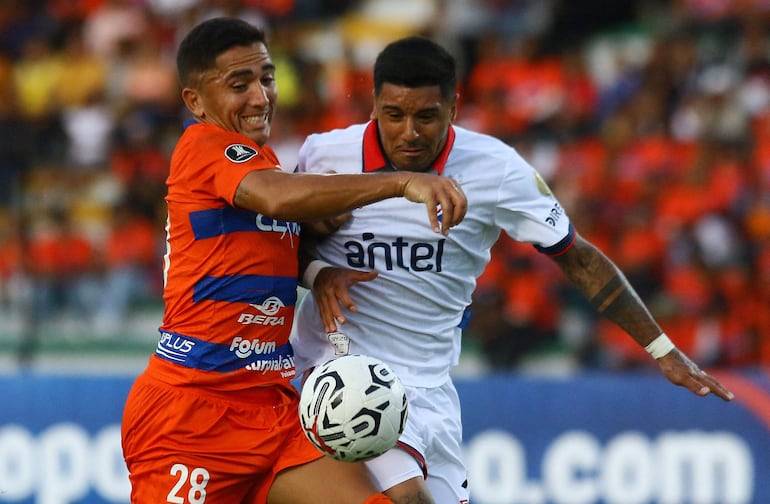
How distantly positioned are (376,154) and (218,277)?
919mm

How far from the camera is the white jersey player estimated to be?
5188 mm

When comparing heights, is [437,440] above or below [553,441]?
above

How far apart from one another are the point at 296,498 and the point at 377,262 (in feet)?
3.52

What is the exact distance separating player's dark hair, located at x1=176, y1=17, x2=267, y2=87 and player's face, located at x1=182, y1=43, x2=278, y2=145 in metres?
0.02

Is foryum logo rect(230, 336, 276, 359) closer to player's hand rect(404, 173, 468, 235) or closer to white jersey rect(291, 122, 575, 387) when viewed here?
white jersey rect(291, 122, 575, 387)

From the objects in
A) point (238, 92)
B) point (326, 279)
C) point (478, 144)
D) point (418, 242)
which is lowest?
point (326, 279)

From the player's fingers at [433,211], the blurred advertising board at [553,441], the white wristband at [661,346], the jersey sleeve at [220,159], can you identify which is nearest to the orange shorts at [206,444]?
the jersey sleeve at [220,159]

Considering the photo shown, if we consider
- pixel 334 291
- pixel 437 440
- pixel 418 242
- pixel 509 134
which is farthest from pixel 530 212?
pixel 509 134

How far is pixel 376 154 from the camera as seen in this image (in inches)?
209

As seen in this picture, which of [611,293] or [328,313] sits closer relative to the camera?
[328,313]

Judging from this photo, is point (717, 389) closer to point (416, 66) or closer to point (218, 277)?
point (416, 66)

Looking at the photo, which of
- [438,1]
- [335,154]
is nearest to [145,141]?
[438,1]

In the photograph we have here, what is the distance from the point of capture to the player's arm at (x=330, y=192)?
13.8ft

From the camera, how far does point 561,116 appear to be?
12023 millimetres
